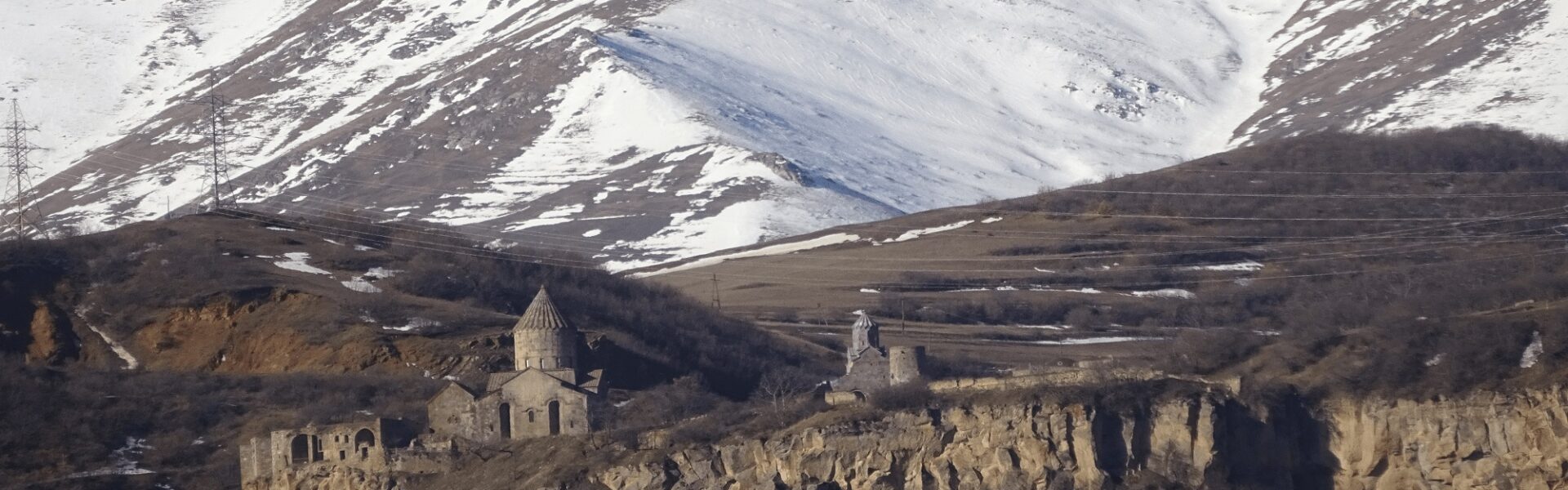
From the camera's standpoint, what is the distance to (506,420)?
2402 inches

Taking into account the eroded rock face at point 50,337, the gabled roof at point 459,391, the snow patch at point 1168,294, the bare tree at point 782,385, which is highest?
the eroded rock face at point 50,337

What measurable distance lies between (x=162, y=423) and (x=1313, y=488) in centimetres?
3124

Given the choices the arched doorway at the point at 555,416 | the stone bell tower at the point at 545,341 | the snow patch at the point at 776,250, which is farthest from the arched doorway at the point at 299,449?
the snow patch at the point at 776,250

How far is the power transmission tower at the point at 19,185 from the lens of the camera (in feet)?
342

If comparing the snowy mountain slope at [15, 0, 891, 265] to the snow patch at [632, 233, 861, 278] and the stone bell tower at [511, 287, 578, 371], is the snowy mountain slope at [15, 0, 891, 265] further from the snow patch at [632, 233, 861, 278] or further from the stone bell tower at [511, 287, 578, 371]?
the stone bell tower at [511, 287, 578, 371]

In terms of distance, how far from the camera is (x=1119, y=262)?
112m

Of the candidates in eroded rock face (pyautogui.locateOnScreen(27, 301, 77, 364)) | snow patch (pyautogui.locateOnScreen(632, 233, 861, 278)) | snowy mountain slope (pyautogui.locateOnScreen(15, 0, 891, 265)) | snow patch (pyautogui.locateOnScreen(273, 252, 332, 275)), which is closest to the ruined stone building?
snow patch (pyautogui.locateOnScreen(273, 252, 332, 275))

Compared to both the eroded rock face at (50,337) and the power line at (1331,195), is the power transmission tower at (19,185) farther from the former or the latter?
the power line at (1331,195)

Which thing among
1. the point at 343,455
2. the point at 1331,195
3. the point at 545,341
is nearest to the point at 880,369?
the point at 545,341

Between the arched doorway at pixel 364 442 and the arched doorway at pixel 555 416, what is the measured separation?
396 cm

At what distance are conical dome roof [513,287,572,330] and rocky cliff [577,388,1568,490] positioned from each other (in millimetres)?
14340

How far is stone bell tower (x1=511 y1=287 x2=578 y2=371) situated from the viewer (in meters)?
68.1

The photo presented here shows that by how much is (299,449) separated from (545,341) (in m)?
9.16

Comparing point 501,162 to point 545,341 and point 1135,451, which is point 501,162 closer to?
point 545,341
